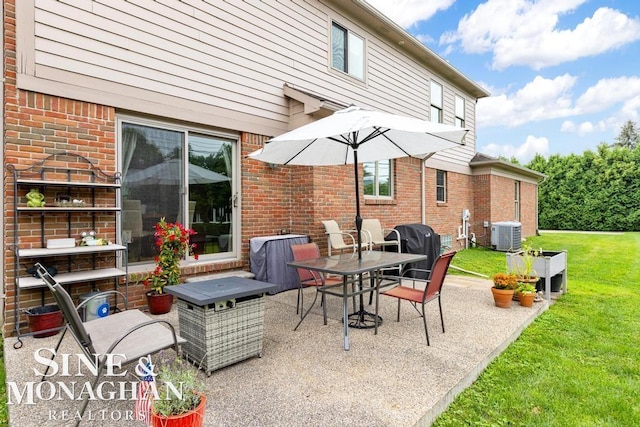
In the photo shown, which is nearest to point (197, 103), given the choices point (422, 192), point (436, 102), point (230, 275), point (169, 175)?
point (169, 175)

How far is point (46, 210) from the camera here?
3594 millimetres

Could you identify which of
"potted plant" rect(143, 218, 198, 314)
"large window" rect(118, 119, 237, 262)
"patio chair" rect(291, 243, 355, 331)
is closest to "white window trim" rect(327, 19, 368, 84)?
"large window" rect(118, 119, 237, 262)

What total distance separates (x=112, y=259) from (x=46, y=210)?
36.5 inches

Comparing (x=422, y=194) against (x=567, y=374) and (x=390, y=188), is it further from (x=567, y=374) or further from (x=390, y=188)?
(x=567, y=374)

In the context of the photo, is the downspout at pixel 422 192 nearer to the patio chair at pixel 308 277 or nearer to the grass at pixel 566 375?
the grass at pixel 566 375

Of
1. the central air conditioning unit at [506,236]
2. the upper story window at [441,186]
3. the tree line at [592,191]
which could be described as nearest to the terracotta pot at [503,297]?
the upper story window at [441,186]

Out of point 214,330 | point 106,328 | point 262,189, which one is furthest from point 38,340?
point 262,189

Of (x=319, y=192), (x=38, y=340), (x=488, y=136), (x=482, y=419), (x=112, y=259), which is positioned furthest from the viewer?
(x=488, y=136)

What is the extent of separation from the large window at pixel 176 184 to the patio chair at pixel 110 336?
78.1 inches

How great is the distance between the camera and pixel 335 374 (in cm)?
276

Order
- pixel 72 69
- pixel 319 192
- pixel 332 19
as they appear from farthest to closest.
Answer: pixel 332 19, pixel 319 192, pixel 72 69

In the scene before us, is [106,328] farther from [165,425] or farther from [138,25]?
[138,25]

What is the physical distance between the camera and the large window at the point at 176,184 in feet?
14.8

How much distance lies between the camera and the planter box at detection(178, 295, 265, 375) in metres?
2.75
